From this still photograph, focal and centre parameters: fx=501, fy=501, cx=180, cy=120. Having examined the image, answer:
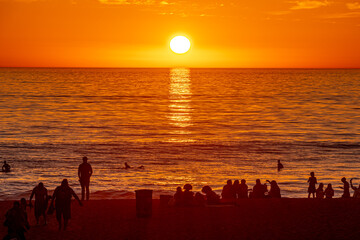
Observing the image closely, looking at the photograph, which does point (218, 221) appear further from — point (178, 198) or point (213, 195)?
point (178, 198)

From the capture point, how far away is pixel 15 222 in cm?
1327

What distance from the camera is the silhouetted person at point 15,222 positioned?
13.2 metres

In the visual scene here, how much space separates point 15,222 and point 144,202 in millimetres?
4580

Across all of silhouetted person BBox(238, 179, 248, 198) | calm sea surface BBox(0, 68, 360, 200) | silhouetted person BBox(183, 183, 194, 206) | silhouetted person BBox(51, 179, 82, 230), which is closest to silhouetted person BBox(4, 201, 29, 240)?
silhouetted person BBox(51, 179, 82, 230)

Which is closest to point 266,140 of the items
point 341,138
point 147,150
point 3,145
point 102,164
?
point 341,138

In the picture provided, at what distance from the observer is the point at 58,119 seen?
2970 inches

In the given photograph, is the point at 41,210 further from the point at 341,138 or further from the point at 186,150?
the point at 341,138

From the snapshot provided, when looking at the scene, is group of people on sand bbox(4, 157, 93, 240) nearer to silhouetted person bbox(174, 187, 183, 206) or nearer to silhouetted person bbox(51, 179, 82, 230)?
silhouetted person bbox(51, 179, 82, 230)

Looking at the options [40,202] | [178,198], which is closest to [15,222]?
[40,202]

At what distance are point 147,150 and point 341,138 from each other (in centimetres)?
2327

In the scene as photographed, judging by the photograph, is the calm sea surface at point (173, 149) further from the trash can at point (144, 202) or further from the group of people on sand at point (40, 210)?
the group of people on sand at point (40, 210)

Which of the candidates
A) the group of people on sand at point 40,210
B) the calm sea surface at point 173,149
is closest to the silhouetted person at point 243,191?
the calm sea surface at point 173,149

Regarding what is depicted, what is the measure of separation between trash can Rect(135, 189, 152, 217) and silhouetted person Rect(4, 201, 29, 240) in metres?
4.25

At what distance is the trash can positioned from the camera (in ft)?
54.2
